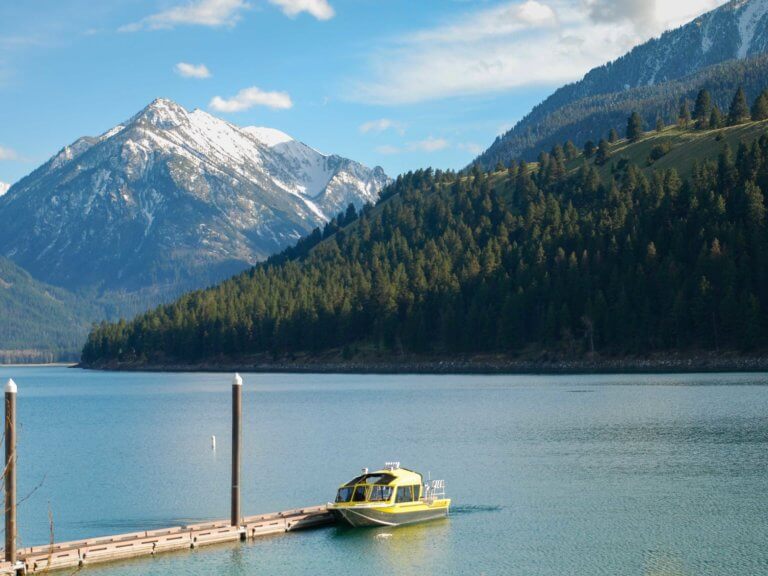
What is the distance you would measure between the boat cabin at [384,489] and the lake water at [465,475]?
7.16ft

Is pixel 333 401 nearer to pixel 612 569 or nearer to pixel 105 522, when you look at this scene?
pixel 105 522

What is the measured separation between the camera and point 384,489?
64.7 meters

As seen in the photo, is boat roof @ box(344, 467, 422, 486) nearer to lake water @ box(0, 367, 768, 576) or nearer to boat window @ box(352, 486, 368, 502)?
boat window @ box(352, 486, 368, 502)

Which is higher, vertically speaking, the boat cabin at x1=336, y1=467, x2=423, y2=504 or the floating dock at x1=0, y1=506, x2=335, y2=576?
the boat cabin at x1=336, y1=467, x2=423, y2=504

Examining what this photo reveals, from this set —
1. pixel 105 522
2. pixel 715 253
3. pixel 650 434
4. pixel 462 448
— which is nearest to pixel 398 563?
pixel 105 522

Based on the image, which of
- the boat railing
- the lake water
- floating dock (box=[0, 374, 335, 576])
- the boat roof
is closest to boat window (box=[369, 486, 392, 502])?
the boat roof

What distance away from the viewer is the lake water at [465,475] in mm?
54969

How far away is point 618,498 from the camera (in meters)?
68.3

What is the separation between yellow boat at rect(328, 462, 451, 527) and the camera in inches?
2489

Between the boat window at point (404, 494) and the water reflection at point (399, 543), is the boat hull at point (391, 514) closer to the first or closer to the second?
the water reflection at point (399, 543)

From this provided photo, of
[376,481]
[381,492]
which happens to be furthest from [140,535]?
[376,481]

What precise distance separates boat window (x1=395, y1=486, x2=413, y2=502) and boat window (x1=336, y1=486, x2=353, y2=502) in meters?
2.90

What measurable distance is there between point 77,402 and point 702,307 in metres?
109

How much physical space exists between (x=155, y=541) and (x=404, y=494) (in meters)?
16.5
